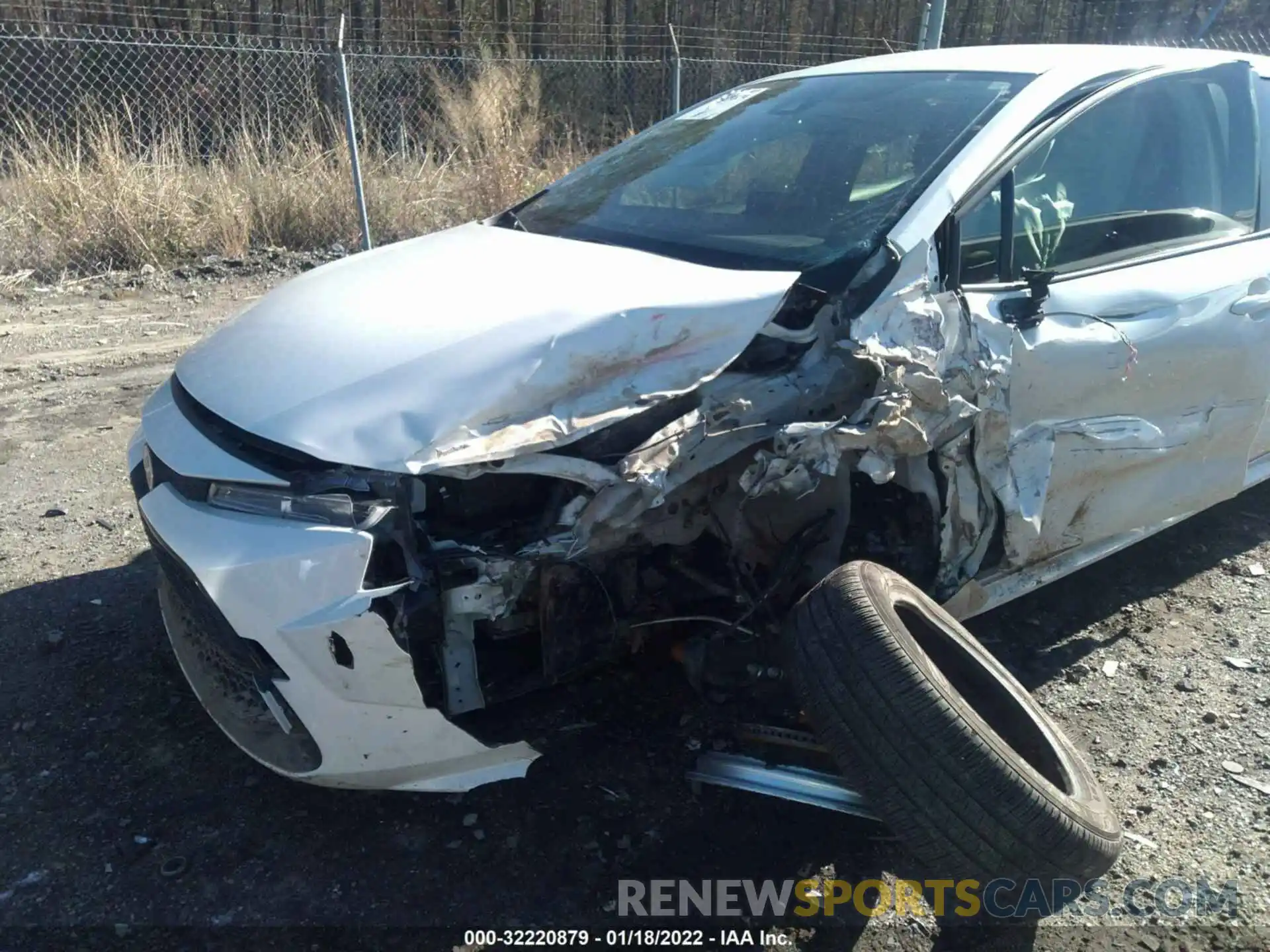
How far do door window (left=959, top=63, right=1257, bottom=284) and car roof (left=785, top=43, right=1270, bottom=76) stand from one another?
0.07 m

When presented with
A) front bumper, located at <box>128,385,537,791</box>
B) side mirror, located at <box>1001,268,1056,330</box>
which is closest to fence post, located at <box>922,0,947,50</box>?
side mirror, located at <box>1001,268,1056,330</box>

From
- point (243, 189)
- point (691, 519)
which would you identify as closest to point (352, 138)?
point (243, 189)

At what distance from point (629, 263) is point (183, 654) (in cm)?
157

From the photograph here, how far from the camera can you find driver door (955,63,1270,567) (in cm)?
265

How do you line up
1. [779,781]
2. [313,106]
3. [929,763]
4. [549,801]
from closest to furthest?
[929,763] < [779,781] < [549,801] < [313,106]

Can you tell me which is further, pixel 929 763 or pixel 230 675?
pixel 230 675

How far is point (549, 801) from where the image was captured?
2486 mm

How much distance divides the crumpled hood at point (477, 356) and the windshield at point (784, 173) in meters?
0.23

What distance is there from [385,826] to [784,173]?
2198mm

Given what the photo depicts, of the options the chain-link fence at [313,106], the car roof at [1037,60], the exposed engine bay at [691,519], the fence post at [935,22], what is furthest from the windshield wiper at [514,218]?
the fence post at [935,22]

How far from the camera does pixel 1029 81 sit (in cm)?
292

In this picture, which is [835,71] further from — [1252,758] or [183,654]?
[183,654]

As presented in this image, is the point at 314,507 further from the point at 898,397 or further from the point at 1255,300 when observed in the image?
the point at 1255,300

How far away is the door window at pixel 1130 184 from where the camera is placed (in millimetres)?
2750
